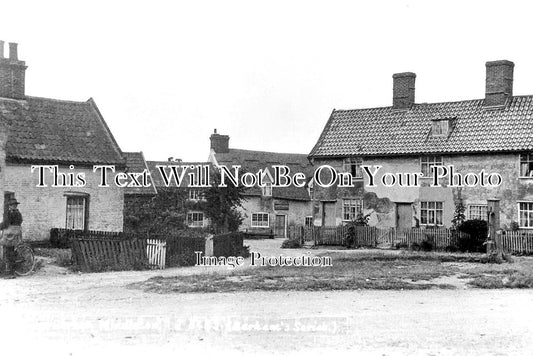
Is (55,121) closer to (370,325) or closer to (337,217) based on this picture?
(337,217)

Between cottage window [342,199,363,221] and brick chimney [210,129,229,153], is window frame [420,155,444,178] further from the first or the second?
brick chimney [210,129,229,153]

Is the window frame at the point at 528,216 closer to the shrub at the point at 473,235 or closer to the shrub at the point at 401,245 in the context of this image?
the shrub at the point at 473,235

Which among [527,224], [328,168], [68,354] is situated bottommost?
[68,354]

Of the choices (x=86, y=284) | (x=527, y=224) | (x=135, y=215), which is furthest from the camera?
(x=135, y=215)

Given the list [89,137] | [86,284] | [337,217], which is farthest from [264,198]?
[86,284]

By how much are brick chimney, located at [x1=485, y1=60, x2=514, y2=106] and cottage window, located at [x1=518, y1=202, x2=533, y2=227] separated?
656 centimetres

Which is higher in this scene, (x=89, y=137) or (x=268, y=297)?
(x=89, y=137)

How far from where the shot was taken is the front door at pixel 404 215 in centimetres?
3772

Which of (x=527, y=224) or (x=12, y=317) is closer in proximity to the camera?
(x=12, y=317)

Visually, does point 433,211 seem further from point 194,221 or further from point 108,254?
point 194,221

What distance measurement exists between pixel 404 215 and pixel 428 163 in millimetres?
3319

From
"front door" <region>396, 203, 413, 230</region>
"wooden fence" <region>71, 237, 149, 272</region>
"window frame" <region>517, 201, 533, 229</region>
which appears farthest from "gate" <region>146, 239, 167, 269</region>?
"window frame" <region>517, 201, 533, 229</region>

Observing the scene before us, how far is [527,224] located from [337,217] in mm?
11396

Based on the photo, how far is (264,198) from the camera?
59438mm
